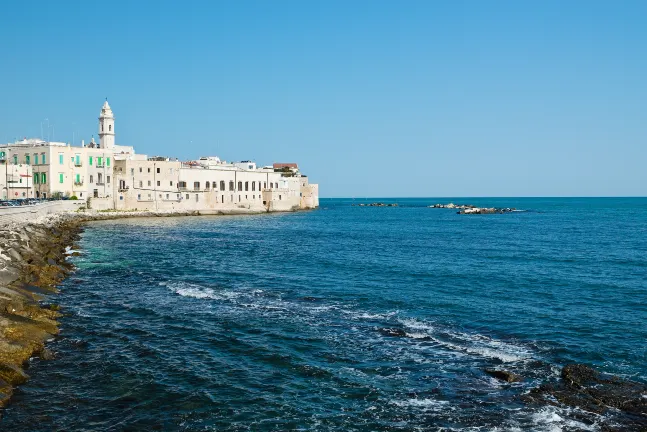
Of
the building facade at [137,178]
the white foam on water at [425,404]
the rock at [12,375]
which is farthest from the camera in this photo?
the building facade at [137,178]

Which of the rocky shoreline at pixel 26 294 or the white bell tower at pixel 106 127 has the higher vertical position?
the white bell tower at pixel 106 127

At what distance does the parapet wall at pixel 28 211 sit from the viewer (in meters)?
46.8

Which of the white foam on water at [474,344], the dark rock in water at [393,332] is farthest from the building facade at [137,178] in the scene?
the white foam on water at [474,344]

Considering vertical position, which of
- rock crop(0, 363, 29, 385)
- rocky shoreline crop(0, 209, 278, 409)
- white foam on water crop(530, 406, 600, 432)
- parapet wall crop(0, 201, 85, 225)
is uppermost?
parapet wall crop(0, 201, 85, 225)

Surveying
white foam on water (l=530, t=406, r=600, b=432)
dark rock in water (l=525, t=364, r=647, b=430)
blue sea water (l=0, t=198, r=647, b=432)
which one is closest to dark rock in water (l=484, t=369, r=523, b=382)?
blue sea water (l=0, t=198, r=647, b=432)

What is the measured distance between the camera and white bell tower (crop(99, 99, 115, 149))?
93812mm

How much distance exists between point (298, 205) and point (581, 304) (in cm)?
10553

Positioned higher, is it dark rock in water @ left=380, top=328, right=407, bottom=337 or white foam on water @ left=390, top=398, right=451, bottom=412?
dark rock in water @ left=380, top=328, right=407, bottom=337

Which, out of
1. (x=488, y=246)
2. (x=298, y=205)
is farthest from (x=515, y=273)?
(x=298, y=205)

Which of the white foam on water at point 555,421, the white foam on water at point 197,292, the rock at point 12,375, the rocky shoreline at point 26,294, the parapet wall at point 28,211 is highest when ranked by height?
the parapet wall at point 28,211

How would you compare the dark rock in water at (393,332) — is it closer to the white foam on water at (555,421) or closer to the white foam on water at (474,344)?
the white foam on water at (474,344)

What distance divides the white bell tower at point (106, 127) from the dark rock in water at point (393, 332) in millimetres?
85565

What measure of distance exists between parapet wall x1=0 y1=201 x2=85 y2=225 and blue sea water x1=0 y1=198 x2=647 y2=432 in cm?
1495

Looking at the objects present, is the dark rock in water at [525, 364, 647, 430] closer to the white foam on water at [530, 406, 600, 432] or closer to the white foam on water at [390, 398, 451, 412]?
the white foam on water at [530, 406, 600, 432]
